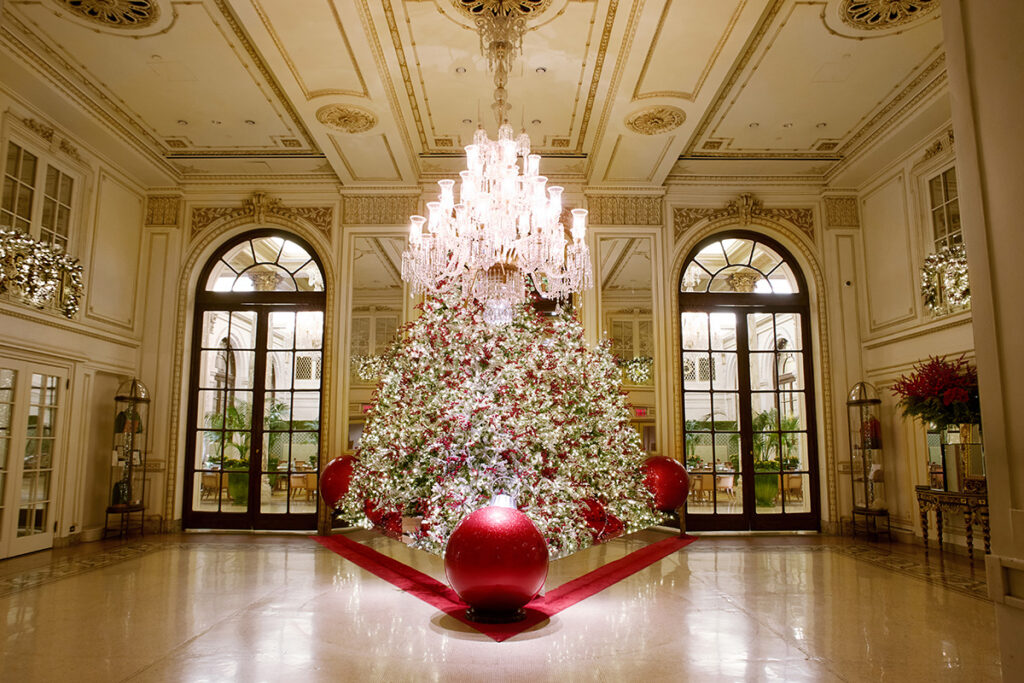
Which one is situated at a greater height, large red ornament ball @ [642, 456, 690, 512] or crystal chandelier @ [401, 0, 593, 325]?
crystal chandelier @ [401, 0, 593, 325]

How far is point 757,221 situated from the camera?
328 inches

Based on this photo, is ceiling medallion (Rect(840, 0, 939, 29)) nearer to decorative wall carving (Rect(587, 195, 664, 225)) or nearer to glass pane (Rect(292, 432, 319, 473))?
decorative wall carving (Rect(587, 195, 664, 225))

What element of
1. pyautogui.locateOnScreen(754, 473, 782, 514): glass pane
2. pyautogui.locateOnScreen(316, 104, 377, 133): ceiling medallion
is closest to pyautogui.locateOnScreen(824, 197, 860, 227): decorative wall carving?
pyautogui.locateOnScreen(754, 473, 782, 514): glass pane

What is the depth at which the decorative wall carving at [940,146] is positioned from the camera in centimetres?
653

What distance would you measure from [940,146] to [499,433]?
5117 mm

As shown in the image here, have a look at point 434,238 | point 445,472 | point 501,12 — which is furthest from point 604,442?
point 501,12

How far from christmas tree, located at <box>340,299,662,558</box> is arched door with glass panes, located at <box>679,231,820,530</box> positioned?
136 centimetres

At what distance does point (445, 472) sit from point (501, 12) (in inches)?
138

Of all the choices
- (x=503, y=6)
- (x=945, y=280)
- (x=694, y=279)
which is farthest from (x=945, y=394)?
(x=503, y=6)

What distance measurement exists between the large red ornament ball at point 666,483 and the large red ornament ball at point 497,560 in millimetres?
3139

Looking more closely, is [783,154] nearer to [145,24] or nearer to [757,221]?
[757,221]

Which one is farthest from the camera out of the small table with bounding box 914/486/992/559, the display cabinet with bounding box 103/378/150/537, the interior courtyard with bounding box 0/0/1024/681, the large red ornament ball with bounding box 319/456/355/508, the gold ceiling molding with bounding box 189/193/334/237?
the gold ceiling molding with bounding box 189/193/334/237

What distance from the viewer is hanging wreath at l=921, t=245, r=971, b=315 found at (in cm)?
598

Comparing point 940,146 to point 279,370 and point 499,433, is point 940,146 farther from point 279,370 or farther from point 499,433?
point 279,370
